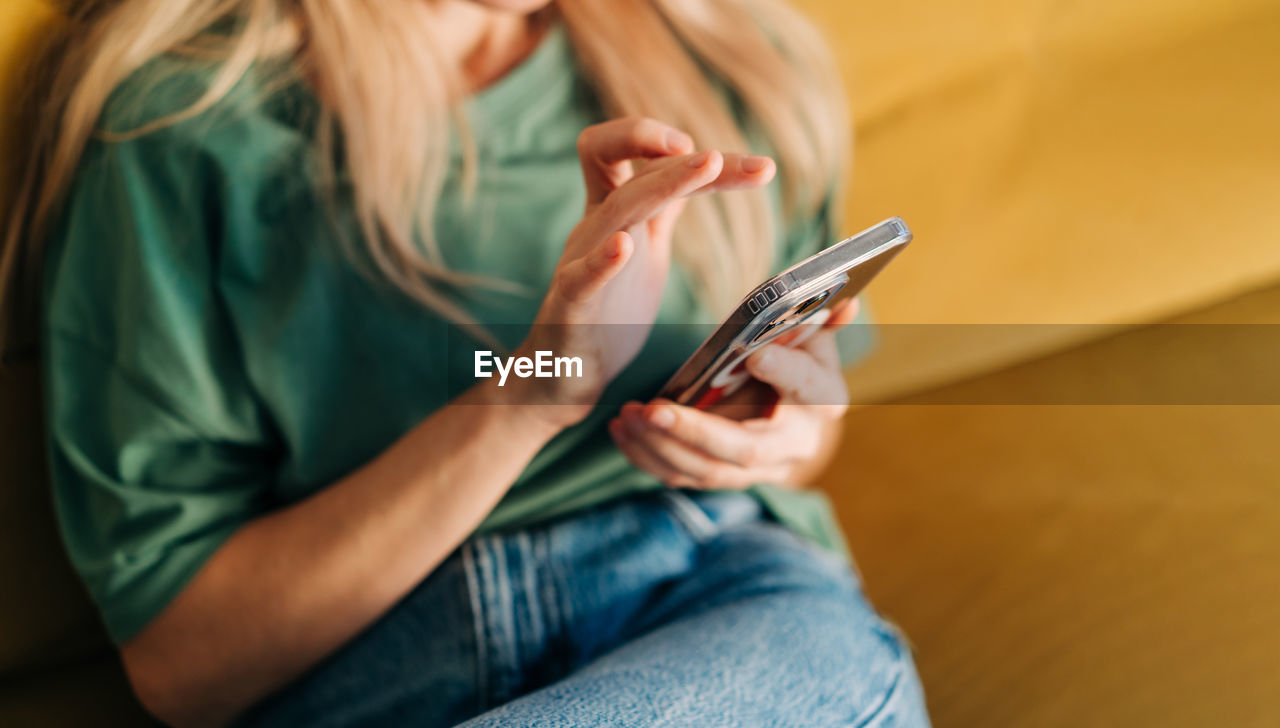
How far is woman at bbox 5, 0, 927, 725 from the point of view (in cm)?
50

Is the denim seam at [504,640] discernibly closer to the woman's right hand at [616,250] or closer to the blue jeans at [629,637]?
the blue jeans at [629,637]

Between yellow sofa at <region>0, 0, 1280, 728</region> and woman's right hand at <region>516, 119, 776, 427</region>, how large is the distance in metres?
0.39

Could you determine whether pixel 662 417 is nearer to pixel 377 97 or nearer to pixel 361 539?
pixel 361 539

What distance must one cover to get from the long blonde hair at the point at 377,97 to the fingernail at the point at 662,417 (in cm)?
18

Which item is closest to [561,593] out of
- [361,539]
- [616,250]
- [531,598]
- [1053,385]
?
[531,598]

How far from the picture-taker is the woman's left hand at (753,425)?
46 cm

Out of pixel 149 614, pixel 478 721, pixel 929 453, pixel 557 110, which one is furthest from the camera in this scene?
pixel 929 453

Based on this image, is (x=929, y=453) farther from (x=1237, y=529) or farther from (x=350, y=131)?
(x=350, y=131)

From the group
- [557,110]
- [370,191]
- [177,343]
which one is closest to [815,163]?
[557,110]

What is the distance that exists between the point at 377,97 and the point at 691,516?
382 millimetres

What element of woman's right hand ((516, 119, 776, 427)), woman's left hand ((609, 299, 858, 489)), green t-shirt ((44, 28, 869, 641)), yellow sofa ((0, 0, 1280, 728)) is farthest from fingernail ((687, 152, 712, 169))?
yellow sofa ((0, 0, 1280, 728))

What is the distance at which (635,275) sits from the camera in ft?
1.53

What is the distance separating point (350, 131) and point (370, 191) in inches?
1.9

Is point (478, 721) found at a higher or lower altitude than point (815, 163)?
lower
